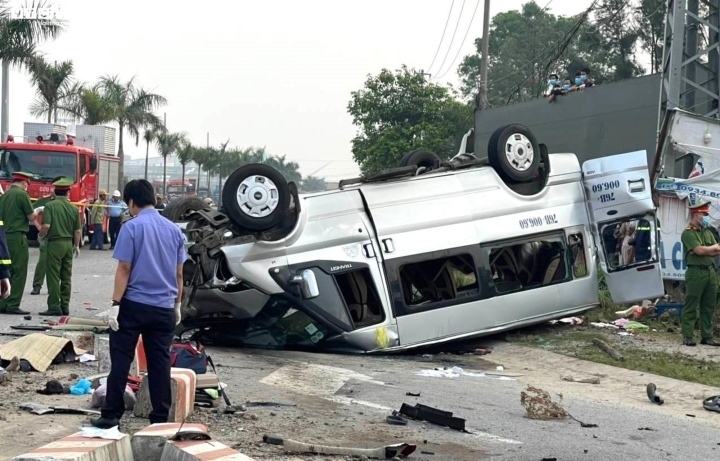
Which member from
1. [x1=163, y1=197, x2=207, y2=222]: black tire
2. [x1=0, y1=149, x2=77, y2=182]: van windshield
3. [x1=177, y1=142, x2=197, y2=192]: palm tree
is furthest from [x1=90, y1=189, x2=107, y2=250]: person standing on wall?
[x1=177, y1=142, x2=197, y2=192]: palm tree

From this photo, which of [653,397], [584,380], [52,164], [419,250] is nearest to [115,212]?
[52,164]

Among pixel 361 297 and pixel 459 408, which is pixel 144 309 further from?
pixel 361 297

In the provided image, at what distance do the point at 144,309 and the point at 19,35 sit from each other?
27.4 metres

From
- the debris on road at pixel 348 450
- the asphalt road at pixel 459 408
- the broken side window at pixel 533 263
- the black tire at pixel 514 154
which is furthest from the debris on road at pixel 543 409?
the black tire at pixel 514 154

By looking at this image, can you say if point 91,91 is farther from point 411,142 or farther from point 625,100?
point 625,100

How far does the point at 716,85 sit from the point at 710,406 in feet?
34.9

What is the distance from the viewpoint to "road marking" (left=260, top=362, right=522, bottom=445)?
27.3 feet

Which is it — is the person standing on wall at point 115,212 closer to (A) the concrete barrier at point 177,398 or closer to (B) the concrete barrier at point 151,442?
(A) the concrete barrier at point 177,398

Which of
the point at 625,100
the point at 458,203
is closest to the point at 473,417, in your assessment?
the point at 458,203

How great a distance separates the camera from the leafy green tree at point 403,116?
4984cm

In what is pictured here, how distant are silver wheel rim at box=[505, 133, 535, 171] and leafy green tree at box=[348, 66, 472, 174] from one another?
37.0 m

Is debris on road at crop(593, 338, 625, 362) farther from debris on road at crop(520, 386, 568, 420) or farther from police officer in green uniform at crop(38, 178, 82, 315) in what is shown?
police officer in green uniform at crop(38, 178, 82, 315)

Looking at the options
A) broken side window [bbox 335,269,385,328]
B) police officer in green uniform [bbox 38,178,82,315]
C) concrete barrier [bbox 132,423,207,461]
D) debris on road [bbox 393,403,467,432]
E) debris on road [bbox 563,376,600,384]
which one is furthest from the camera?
police officer in green uniform [bbox 38,178,82,315]

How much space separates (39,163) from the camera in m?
27.9
